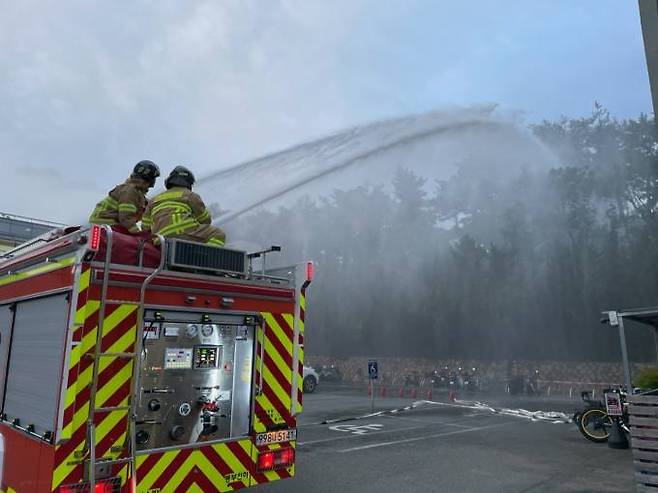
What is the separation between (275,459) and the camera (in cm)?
448

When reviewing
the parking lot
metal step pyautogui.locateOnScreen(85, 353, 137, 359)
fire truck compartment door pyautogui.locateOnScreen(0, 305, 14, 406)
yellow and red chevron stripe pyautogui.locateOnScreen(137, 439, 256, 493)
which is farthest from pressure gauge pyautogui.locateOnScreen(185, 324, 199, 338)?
the parking lot

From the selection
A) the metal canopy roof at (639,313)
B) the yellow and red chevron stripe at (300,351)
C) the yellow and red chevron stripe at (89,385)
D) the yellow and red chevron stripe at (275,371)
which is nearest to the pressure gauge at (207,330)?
the yellow and red chevron stripe at (275,371)

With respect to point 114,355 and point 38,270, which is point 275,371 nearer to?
point 114,355

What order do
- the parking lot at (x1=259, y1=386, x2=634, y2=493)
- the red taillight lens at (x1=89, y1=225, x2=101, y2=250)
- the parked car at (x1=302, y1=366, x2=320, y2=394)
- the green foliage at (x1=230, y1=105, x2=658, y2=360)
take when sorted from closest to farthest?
the red taillight lens at (x1=89, y1=225, x2=101, y2=250)
the parking lot at (x1=259, y1=386, x2=634, y2=493)
the parked car at (x1=302, y1=366, x2=320, y2=394)
the green foliage at (x1=230, y1=105, x2=658, y2=360)

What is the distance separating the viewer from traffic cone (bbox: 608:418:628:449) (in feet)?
27.8

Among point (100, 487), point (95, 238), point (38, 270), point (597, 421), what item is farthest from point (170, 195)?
point (597, 421)

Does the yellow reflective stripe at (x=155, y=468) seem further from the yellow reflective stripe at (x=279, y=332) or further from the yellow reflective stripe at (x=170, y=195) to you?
the yellow reflective stripe at (x=170, y=195)

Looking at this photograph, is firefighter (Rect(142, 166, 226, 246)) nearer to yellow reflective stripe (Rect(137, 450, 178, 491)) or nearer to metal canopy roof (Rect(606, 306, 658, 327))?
yellow reflective stripe (Rect(137, 450, 178, 491))

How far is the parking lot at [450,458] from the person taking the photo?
6.17 metres

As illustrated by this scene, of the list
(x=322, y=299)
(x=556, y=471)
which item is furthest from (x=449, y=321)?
(x=556, y=471)

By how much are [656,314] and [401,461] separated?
161 inches

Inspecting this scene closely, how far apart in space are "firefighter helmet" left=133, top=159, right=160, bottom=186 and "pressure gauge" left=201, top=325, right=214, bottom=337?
1735mm

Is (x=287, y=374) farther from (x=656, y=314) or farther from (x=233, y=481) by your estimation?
(x=656, y=314)

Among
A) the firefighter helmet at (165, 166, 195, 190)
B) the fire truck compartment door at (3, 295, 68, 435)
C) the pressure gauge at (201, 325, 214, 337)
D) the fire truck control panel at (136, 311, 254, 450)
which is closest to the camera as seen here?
the fire truck compartment door at (3, 295, 68, 435)
